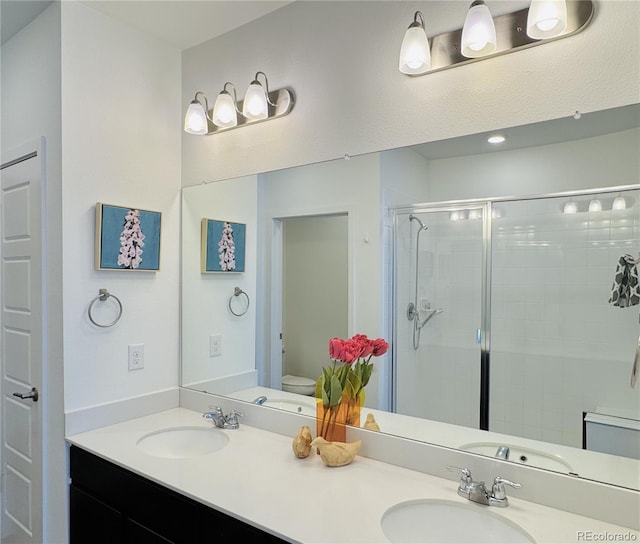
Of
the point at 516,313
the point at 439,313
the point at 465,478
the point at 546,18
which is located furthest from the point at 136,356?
the point at 546,18

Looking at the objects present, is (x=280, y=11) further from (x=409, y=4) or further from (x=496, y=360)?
(x=496, y=360)

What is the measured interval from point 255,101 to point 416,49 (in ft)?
2.36

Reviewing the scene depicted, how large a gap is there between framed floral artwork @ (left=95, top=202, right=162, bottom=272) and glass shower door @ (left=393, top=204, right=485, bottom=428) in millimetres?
1172

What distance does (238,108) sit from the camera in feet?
6.69

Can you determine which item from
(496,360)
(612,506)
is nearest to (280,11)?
(496,360)

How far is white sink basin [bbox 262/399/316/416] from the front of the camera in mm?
1808

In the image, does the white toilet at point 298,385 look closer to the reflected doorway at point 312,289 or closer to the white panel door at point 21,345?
the reflected doorway at point 312,289

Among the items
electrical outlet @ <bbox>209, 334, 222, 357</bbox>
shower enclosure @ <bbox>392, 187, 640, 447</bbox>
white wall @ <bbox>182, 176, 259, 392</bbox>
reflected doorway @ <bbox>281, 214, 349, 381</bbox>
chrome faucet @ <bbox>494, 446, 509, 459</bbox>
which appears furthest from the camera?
electrical outlet @ <bbox>209, 334, 222, 357</bbox>

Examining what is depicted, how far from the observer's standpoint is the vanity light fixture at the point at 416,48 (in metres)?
1.41

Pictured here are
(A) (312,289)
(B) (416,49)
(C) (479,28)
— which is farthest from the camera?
(A) (312,289)

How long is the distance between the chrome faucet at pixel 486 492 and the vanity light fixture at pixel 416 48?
4.16ft

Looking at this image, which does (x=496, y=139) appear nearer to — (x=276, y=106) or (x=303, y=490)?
(x=276, y=106)

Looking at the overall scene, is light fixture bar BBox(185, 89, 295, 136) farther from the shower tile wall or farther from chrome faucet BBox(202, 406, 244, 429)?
chrome faucet BBox(202, 406, 244, 429)

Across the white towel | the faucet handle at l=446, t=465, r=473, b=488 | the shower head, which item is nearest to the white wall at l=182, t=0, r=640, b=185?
the shower head
